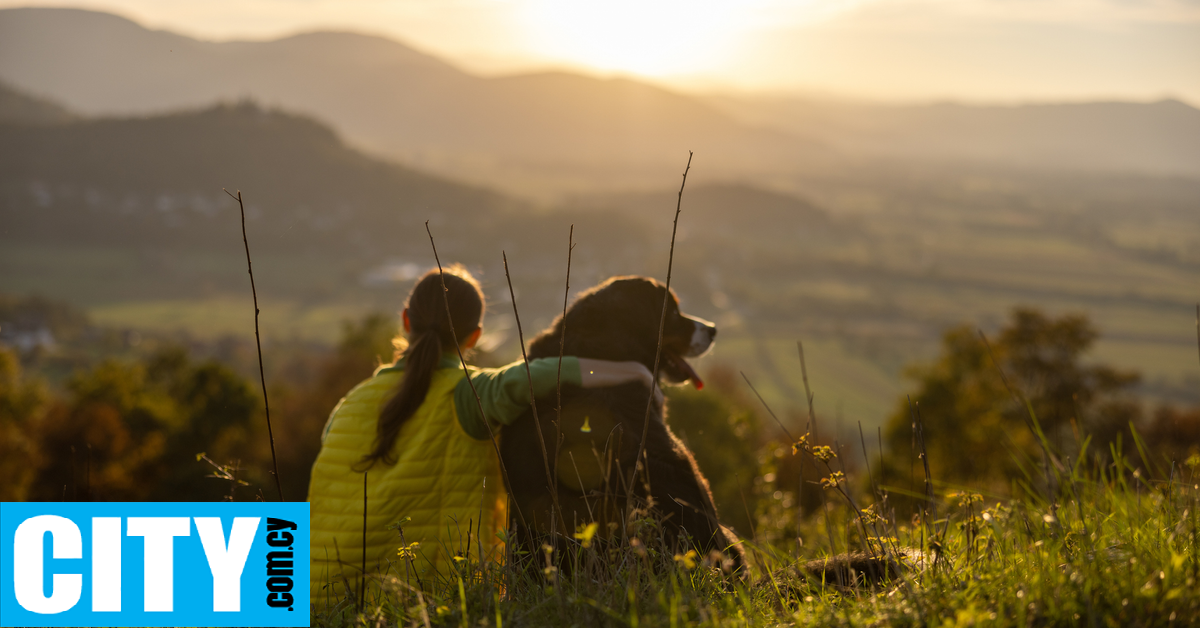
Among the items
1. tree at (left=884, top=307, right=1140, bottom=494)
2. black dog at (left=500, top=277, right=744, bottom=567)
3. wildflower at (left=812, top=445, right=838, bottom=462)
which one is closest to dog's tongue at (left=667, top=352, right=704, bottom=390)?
black dog at (left=500, top=277, right=744, bottom=567)

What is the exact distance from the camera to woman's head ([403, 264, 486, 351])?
314 centimetres

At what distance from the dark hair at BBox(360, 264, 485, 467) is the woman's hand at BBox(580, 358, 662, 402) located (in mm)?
578

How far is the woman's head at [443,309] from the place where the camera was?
3.14 m

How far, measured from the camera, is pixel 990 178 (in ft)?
502

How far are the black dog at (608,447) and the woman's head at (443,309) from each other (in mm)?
384

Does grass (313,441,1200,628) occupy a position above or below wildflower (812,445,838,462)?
below

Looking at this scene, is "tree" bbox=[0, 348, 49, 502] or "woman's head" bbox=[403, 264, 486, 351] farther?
"tree" bbox=[0, 348, 49, 502]

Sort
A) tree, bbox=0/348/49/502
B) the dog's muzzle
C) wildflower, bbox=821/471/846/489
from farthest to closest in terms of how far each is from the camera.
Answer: tree, bbox=0/348/49/502 → the dog's muzzle → wildflower, bbox=821/471/846/489

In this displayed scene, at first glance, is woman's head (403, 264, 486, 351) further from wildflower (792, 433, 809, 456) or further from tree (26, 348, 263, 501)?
tree (26, 348, 263, 501)

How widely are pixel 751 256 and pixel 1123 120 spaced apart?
56713 mm

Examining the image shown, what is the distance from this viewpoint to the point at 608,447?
259 cm

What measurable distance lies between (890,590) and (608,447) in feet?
3.45

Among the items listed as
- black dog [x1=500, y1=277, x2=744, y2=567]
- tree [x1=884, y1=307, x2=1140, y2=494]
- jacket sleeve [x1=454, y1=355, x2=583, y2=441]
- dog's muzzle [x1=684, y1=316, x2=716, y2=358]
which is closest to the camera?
black dog [x1=500, y1=277, x2=744, y2=567]

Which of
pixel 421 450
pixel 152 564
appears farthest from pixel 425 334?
pixel 152 564
